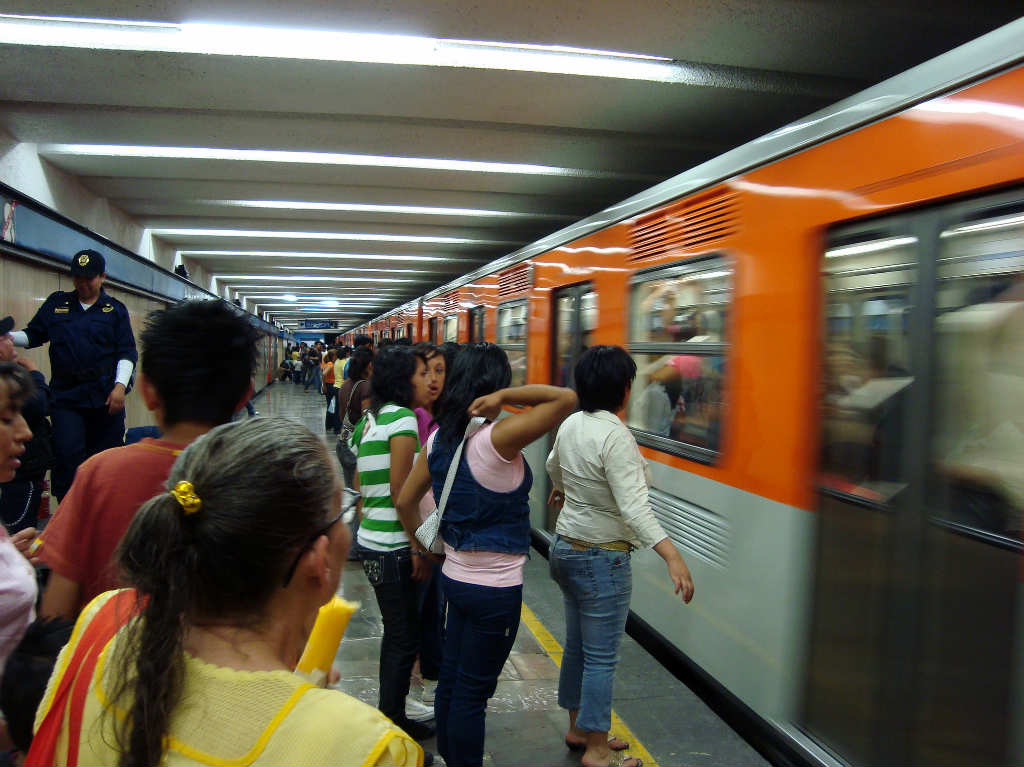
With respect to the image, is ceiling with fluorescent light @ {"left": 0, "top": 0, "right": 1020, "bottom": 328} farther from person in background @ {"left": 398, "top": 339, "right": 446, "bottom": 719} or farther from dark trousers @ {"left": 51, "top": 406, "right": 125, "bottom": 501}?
person in background @ {"left": 398, "top": 339, "right": 446, "bottom": 719}

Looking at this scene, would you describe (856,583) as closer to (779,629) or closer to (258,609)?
(779,629)

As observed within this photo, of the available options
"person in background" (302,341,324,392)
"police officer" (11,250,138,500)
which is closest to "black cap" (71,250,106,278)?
"police officer" (11,250,138,500)

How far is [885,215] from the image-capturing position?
104 inches

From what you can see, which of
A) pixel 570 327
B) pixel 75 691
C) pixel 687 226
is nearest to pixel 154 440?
pixel 75 691

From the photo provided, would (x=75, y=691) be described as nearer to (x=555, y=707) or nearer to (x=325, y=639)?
(x=325, y=639)

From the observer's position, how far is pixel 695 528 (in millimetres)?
3795

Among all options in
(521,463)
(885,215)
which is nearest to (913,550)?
(885,215)

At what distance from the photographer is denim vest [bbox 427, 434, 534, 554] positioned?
262 centimetres

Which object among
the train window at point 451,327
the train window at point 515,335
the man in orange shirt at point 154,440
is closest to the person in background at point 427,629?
the man in orange shirt at point 154,440

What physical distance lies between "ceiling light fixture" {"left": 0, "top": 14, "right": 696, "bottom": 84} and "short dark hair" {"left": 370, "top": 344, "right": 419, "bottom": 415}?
2580mm

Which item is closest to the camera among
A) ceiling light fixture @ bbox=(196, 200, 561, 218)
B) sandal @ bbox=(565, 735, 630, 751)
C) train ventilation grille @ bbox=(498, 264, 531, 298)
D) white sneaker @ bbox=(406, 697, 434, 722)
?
sandal @ bbox=(565, 735, 630, 751)

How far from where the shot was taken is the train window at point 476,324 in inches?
350

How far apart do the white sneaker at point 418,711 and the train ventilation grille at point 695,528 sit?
4.69ft

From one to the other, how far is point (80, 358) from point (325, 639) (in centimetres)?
388
